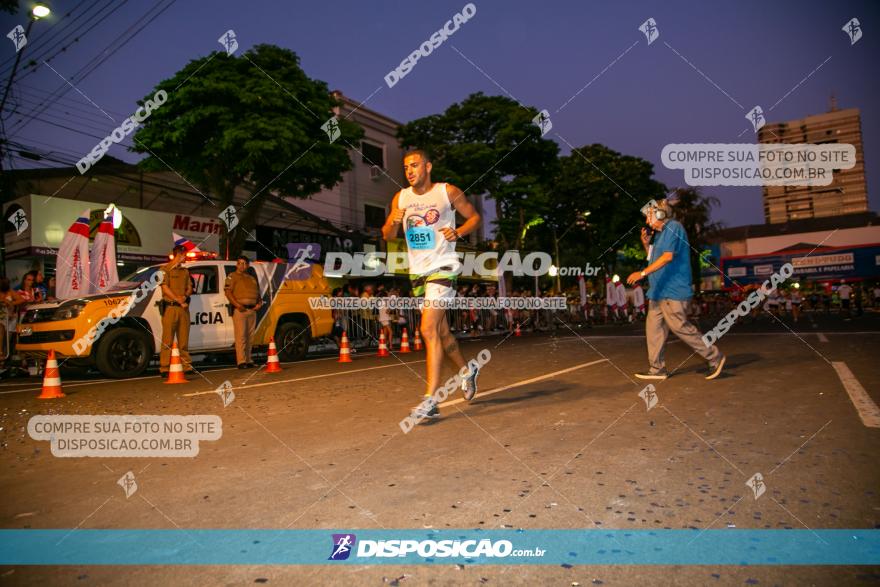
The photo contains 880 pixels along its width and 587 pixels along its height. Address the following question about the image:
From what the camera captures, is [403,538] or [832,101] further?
[832,101]

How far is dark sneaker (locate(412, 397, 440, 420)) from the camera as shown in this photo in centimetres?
463

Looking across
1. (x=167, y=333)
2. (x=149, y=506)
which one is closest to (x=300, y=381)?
(x=167, y=333)

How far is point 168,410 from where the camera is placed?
5.81 metres

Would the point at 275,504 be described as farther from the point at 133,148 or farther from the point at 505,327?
the point at 505,327

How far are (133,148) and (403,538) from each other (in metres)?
19.6

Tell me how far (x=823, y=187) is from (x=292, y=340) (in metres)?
205

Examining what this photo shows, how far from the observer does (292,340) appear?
1252 cm

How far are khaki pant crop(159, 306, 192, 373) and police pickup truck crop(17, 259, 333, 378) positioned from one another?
2.19 ft

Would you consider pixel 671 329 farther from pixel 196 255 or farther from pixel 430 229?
pixel 196 255

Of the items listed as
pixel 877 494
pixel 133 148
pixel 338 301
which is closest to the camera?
pixel 877 494

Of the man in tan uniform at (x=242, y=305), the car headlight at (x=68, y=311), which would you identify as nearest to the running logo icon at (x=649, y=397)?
the man in tan uniform at (x=242, y=305)

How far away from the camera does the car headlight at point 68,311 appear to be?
952cm

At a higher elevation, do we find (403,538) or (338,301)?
(338,301)

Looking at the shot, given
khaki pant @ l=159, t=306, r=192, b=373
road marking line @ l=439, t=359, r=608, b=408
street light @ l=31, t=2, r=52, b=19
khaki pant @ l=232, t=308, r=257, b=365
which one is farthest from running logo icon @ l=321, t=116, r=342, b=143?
road marking line @ l=439, t=359, r=608, b=408
